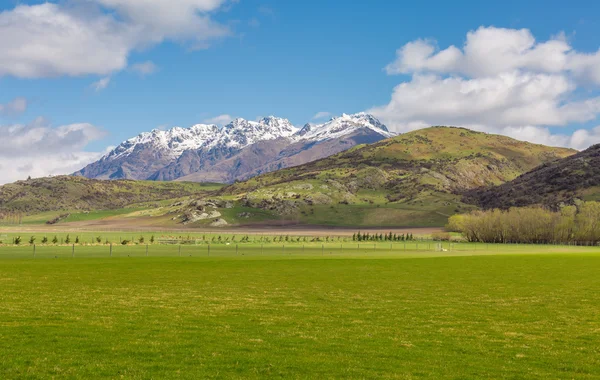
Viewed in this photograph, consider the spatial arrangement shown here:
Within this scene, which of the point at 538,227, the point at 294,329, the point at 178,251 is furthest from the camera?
the point at 538,227

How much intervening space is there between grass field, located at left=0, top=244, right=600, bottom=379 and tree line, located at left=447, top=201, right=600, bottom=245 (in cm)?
13025

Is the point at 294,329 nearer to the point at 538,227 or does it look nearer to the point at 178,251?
the point at 178,251

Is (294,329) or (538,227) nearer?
(294,329)

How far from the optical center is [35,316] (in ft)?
89.4

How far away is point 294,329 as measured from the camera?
25188 millimetres

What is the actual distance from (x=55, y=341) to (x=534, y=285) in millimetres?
37756

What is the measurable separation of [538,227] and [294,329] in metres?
163

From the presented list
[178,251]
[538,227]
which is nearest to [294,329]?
[178,251]

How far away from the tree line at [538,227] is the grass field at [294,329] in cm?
13025

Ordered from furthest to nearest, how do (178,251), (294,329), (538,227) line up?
(538,227) < (178,251) < (294,329)

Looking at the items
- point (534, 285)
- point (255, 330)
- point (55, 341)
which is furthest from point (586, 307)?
point (55, 341)

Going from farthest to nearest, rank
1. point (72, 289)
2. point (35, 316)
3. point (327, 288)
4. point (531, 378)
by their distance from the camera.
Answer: point (327, 288) < point (72, 289) < point (35, 316) < point (531, 378)

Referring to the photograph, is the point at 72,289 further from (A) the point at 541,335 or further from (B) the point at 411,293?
(A) the point at 541,335

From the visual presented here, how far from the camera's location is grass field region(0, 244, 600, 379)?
18.3 m
